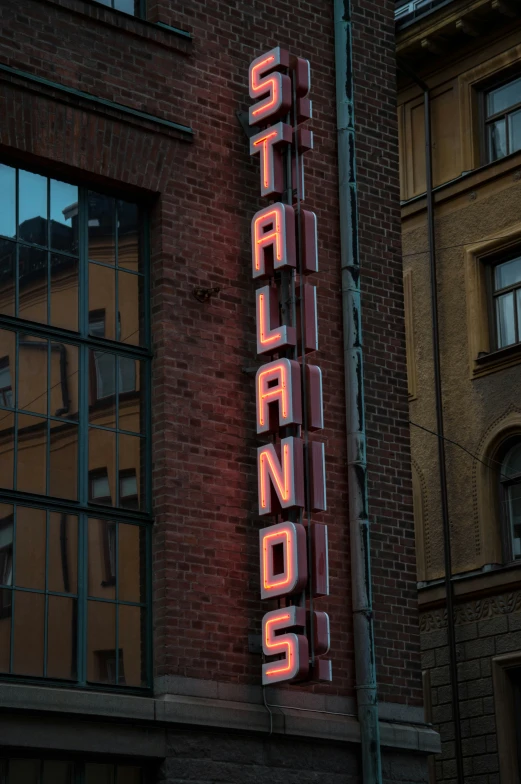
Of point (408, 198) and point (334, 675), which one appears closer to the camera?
point (334, 675)

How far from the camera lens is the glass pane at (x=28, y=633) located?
1316 cm

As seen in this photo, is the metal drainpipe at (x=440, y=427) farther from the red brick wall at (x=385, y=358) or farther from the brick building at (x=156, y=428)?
the brick building at (x=156, y=428)

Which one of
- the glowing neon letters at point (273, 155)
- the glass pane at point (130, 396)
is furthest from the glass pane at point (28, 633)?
the glowing neon letters at point (273, 155)

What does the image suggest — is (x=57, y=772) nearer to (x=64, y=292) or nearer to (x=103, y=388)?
(x=103, y=388)

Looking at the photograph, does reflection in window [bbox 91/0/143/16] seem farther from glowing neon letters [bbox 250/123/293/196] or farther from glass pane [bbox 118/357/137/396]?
glass pane [bbox 118/357/137/396]

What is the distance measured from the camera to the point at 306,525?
14.4 meters

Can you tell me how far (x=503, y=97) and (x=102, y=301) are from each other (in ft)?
53.2

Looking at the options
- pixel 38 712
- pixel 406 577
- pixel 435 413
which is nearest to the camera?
pixel 38 712

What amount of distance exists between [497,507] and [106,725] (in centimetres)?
1530

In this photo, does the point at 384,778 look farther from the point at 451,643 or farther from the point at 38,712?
the point at 451,643

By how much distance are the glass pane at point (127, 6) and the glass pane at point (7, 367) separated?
4.05 meters

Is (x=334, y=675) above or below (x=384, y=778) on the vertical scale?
above

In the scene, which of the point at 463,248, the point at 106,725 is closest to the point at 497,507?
the point at 463,248

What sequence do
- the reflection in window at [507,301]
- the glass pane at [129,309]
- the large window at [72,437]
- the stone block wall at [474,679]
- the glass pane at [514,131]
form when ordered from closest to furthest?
the large window at [72,437], the glass pane at [129,309], the stone block wall at [474,679], the reflection in window at [507,301], the glass pane at [514,131]
